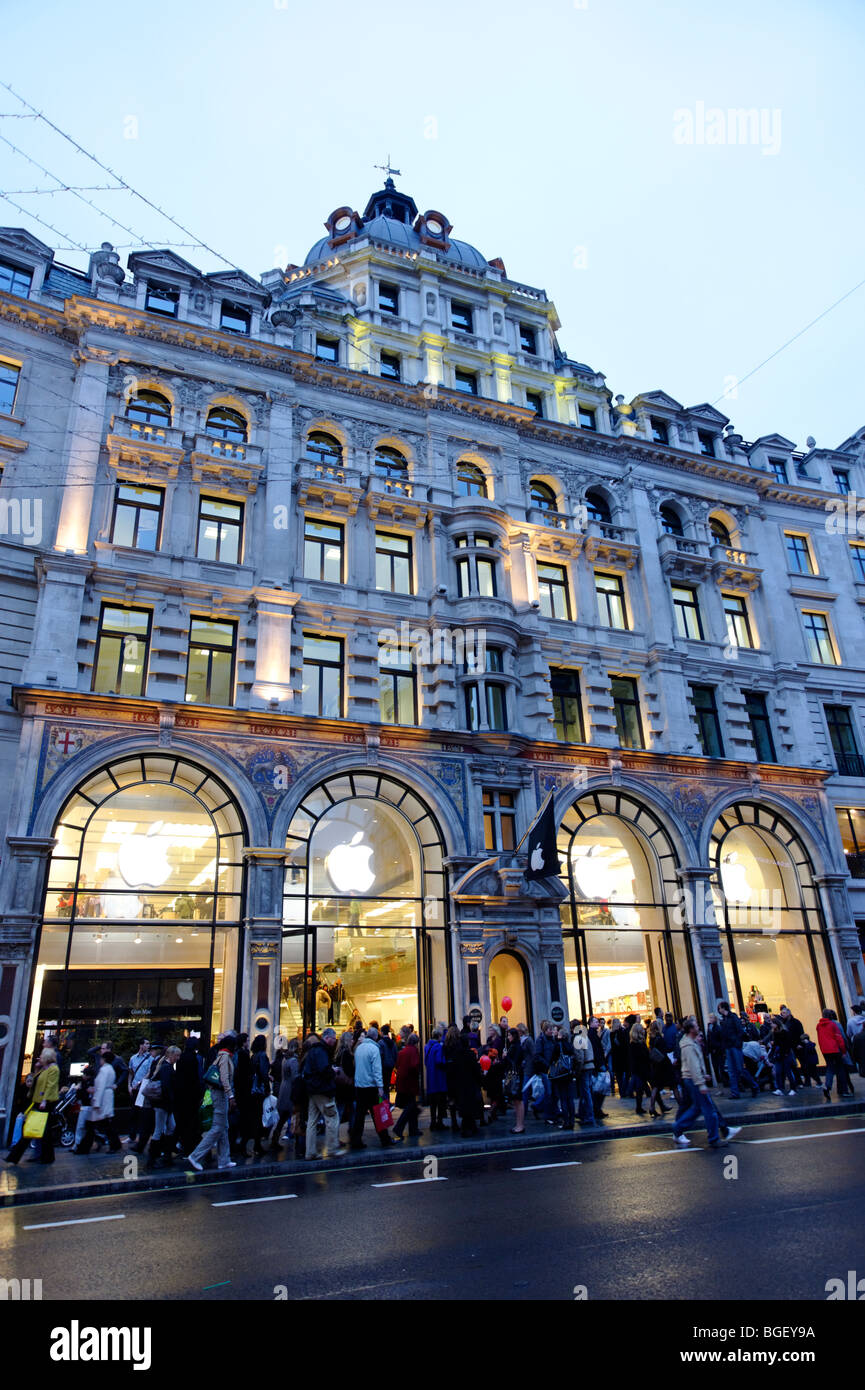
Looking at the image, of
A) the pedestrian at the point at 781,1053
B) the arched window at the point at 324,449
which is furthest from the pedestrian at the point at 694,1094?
A: the arched window at the point at 324,449

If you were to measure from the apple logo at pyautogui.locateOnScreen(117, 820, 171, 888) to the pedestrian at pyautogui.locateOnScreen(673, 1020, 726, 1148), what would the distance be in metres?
14.3

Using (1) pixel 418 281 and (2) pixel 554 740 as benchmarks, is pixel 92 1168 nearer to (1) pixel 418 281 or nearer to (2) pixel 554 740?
(2) pixel 554 740

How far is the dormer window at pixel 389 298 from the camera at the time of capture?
111 feet

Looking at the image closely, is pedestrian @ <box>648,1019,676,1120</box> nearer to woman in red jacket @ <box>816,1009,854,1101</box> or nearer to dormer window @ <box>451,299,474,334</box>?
woman in red jacket @ <box>816,1009,854,1101</box>

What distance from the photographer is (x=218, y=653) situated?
25.2m

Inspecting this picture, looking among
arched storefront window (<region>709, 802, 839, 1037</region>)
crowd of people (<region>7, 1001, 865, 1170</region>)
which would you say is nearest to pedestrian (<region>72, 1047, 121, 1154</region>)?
crowd of people (<region>7, 1001, 865, 1170</region>)

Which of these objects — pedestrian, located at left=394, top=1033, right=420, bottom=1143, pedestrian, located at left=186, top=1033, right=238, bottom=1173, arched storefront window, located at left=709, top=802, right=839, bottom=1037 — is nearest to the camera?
pedestrian, located at left=186, top=1033, right=238, bottom=1173

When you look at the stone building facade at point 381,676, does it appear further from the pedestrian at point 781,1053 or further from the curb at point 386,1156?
the curb at point 386,1156

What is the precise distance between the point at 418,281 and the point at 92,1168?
107ft

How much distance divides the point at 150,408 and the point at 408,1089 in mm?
21959

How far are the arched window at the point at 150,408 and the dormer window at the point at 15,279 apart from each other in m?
4.57

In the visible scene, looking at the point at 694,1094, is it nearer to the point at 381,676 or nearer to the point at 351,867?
the point at 351,867

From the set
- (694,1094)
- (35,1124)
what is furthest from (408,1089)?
(35,1124)

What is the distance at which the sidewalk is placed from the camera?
1250 cm
